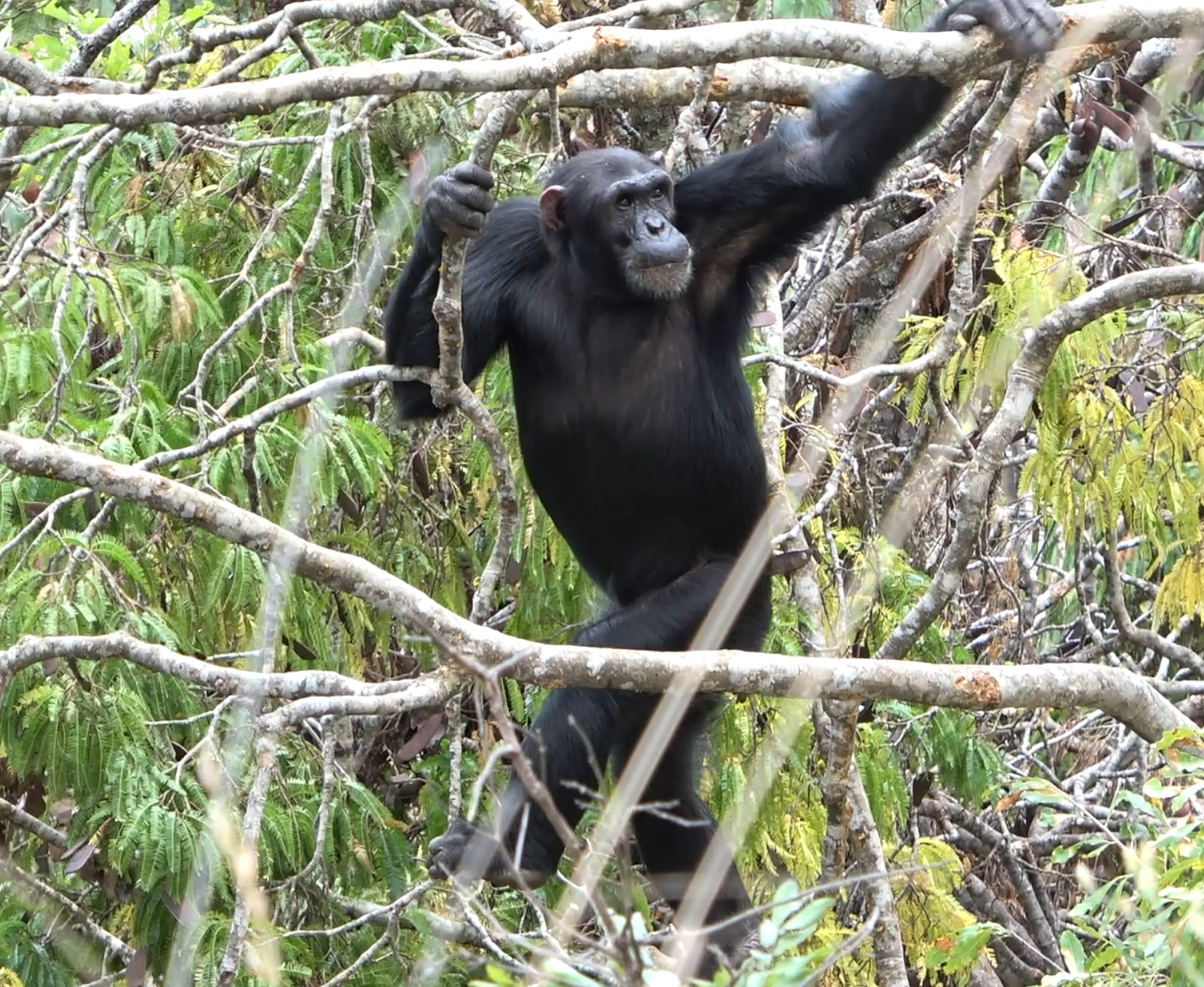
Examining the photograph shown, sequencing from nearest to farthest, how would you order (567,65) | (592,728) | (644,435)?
(567,65) → (592,728) → (644,435)

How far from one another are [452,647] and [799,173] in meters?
2.31

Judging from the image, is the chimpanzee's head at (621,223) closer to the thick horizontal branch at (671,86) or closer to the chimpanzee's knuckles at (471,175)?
the thick horizontal branch at (671,86)

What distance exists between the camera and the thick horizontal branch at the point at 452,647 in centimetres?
310

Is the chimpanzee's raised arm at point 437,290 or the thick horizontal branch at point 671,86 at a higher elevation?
the thick horizontal branch at point 671,86

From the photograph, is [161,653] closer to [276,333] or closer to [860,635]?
[276,333]

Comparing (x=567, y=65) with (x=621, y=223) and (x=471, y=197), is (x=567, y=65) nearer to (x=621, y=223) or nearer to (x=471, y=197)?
(x=471, y=197)

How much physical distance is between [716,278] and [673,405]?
0.44 metres

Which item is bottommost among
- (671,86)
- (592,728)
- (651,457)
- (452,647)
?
(592,728)

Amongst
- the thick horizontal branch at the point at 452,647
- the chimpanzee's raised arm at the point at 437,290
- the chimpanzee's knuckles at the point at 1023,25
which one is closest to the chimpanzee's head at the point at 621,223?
the chimpanzee's raised arm at the point at 437,290

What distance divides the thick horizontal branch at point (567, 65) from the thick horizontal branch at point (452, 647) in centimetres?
87

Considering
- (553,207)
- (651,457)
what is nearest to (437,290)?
(553,207)

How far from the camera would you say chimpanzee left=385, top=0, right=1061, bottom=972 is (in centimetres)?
462

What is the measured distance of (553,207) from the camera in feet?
16.2

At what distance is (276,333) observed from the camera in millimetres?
5395
